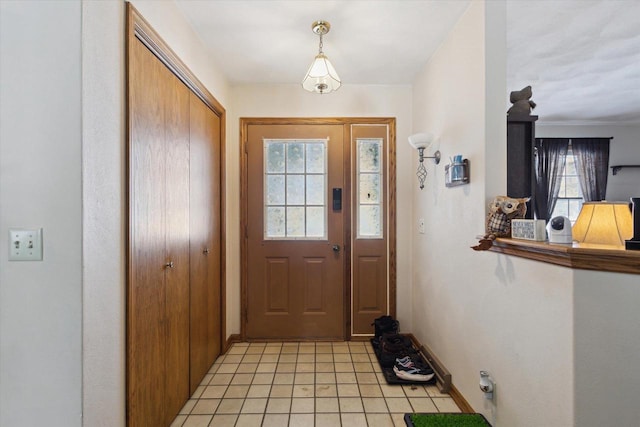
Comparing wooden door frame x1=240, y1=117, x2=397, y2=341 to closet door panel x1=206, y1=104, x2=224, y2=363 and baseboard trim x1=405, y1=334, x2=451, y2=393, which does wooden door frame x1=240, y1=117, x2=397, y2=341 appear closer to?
closet door panel x1=206, y1=104, x2=224, y2=363

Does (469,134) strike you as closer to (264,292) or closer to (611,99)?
(264,292)

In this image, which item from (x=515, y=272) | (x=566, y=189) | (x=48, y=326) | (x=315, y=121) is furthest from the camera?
(x=566, y=189)

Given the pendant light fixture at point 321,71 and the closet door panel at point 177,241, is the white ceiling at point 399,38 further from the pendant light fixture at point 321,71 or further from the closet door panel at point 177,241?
the closet door panel at point 177,241

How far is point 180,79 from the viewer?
1897mm

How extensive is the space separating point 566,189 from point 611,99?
4.59ft

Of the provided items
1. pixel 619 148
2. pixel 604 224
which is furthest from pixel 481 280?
pixel 619 148

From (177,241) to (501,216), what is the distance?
1.85 metres

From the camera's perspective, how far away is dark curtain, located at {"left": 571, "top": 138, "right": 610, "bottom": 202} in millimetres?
4402

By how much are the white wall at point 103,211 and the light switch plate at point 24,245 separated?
0.16 meters

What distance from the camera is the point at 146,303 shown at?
1488mm

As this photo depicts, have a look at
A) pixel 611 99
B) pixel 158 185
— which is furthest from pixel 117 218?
pixel 611 99

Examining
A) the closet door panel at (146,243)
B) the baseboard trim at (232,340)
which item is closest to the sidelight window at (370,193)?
the baseboard trim at (232,340)

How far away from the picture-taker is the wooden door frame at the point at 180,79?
52.6 inches

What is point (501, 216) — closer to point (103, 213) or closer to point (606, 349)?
point (606, 349)
